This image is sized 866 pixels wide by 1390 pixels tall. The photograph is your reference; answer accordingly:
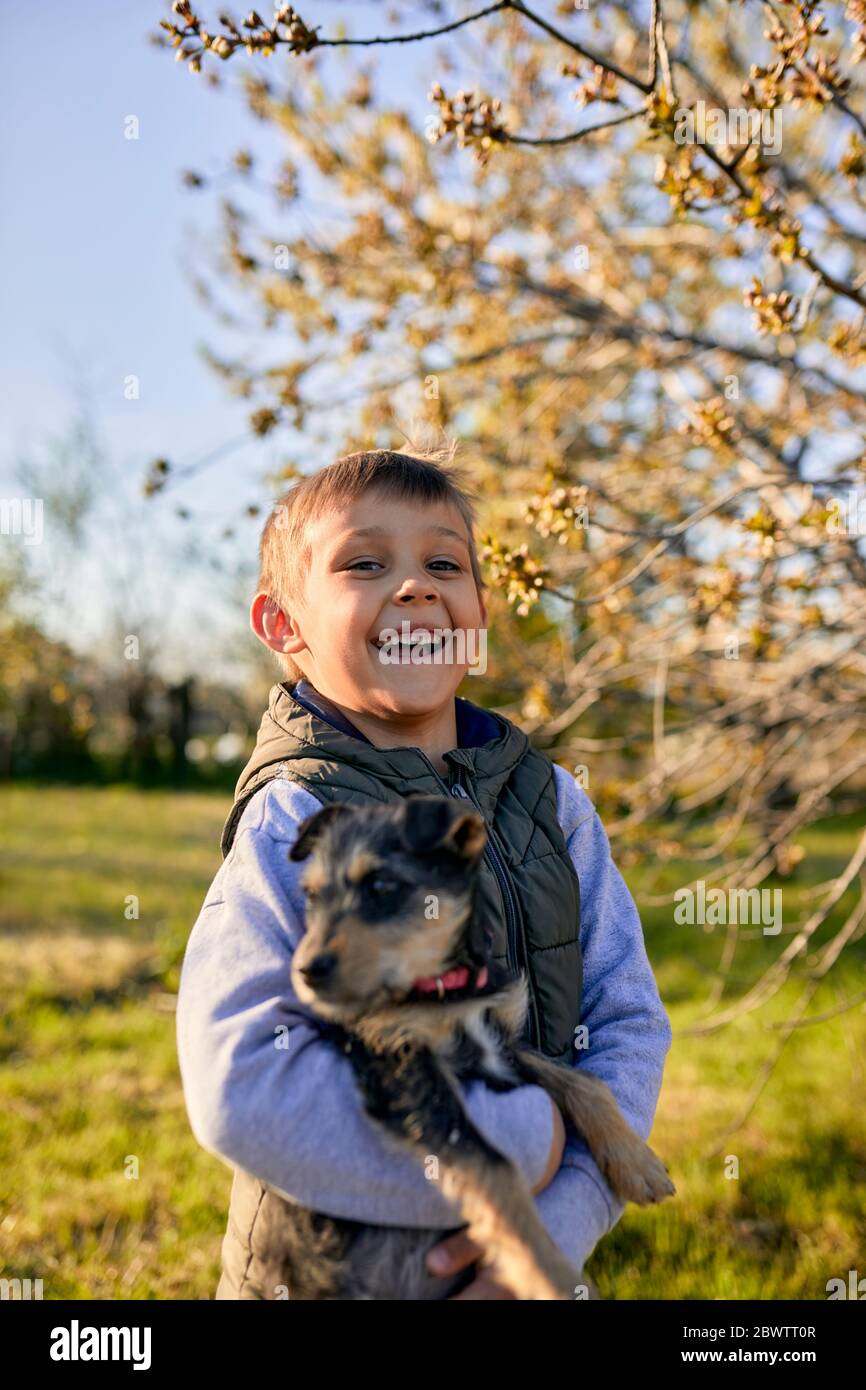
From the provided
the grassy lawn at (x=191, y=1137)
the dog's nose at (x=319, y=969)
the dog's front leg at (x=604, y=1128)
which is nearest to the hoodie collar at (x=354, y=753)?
the dog's nose at (x=319, y=969)

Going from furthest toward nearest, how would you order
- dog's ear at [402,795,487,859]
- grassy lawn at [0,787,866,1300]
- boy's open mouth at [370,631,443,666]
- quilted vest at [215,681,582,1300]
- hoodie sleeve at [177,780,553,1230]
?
→ 1. grassy lawn at [0,787,866,1300]
2. boy's open mouth at [370,631,443,666]
3. quilted vest at [215,681,582,1300]
4. dog's ear at [402,795,487,859]
5. hoodie sleeve at [177,780,553,1230]

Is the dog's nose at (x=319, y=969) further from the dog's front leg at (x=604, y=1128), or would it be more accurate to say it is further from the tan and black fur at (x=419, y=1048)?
the dog's front leg at (x=604, y=1128)

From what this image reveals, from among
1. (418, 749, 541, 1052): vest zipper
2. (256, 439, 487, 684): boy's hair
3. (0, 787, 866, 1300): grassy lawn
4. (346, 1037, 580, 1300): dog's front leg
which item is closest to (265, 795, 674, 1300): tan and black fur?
(346, 1037, 580, 1300): dog's front leg

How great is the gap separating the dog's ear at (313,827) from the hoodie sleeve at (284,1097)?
0.09m

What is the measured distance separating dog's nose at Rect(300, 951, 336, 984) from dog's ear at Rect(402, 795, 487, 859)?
28cm

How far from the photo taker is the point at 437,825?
2.00 meters

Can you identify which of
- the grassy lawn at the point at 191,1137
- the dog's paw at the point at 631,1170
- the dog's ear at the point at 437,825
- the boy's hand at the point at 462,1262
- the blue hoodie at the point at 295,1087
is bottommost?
the grassy lawn at the point at 191,1137

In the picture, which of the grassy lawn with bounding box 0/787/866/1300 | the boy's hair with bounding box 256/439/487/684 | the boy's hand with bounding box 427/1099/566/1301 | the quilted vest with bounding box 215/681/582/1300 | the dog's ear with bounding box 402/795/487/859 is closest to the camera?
the boy's hand with bounding box 427/1099/566/1301

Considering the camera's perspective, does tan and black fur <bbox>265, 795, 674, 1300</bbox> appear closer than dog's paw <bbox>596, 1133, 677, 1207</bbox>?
Yes

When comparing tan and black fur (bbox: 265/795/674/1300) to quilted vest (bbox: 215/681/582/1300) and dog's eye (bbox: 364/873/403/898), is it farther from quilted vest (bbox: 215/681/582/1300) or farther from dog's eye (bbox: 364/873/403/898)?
quilted vest (bbox: 215/681/582/1300)

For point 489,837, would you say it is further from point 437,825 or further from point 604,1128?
point 604,1128

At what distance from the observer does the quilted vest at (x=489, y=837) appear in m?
2.21

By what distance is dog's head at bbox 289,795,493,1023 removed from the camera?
193 centimetres
